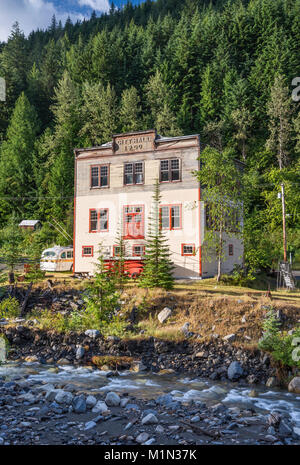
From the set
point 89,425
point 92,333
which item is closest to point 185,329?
point 92,333

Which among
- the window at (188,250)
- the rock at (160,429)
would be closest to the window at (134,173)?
the window at (188,250)

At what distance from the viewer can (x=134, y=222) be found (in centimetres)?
2734

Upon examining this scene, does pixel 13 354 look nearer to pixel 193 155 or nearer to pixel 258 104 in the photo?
pixel 193 155

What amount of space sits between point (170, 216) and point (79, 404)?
17.9 m

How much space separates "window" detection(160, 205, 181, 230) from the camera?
26125mm

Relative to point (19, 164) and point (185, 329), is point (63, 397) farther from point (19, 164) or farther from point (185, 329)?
point (19, 164)

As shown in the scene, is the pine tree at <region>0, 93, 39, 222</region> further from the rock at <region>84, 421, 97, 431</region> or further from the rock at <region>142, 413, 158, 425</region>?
the rock at <region>142, 413, 158, 425</region>

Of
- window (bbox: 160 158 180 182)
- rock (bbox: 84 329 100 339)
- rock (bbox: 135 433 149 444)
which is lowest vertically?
rock (bbox: 135 433 149 444)

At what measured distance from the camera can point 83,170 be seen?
2947 cm

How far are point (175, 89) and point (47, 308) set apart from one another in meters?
52.4

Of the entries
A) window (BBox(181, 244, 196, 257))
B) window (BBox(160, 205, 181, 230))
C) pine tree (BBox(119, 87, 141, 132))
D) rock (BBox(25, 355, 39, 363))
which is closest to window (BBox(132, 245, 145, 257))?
window (BBox(160, 205, 181, 230))

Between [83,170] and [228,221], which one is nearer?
[228,221]

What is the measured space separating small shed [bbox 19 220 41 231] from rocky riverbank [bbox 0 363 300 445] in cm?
4067

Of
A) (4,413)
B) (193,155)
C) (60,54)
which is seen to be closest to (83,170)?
(193,155)
